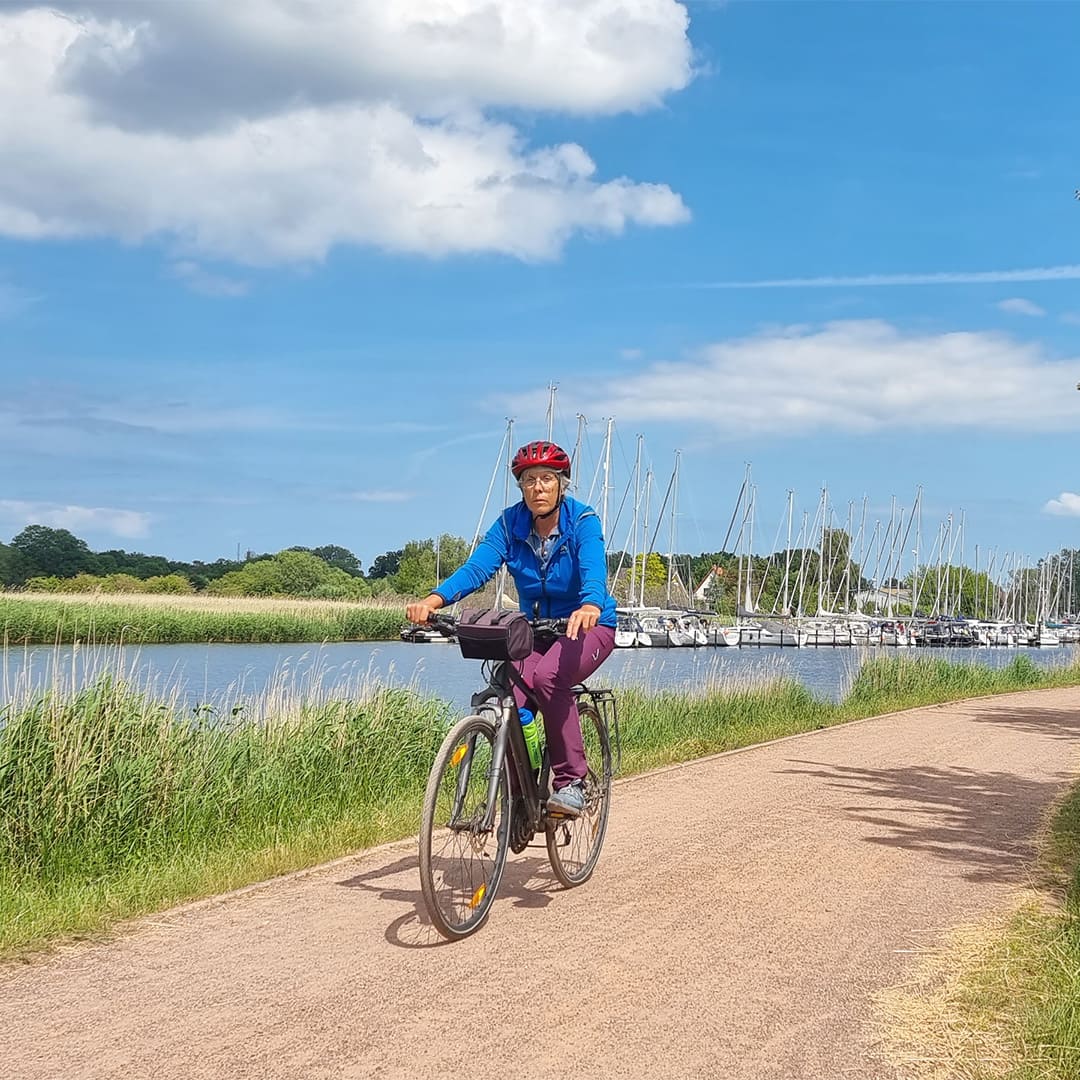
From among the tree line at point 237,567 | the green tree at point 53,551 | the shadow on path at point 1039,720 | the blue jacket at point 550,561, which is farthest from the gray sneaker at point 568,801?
the green tree at point 53,551

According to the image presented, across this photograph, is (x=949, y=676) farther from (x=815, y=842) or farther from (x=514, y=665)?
(x=514, y=665)

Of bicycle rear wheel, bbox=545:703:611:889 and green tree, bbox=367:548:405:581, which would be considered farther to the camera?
green tree, bbox=367:548:405:581

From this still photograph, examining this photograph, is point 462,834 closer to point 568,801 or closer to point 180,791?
point 568,801

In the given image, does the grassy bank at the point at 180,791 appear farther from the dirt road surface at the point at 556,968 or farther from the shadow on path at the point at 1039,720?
the shadow on path at the point at 1039,720

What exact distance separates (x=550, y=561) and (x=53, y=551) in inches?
3712

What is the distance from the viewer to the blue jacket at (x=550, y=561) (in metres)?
5.85

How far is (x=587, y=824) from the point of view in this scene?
6.75 meters

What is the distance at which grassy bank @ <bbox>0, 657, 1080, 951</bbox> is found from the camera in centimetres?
650

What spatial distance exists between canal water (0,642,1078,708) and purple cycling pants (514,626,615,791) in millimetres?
4356

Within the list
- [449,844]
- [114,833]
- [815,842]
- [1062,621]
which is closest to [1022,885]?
[815,842]

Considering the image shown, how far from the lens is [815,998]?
460 cm

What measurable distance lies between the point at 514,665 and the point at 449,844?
0.89 m

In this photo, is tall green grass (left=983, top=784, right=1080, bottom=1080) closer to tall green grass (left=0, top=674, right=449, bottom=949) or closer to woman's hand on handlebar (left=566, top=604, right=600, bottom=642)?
woman's hand on handlebar (left=566, top=604, right=600, bottom=642)

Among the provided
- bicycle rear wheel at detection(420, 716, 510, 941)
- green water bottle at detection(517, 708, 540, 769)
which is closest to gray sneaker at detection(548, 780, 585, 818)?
green water bottle at detection(517, 708, 540, 769)
